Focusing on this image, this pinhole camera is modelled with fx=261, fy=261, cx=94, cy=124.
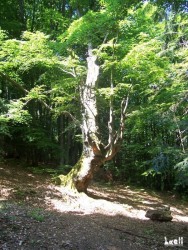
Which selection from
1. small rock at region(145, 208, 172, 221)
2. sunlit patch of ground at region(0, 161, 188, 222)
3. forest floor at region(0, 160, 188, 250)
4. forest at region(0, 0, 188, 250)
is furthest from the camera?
sunlit patch of ground at region(0, 161, 188, 222)

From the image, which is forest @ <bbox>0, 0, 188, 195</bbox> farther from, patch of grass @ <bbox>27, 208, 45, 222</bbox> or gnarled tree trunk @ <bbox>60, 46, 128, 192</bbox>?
patch of grass @ <bbox>27, 208, 45, 222</bbox>

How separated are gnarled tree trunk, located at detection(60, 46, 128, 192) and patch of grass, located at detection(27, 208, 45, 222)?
7.80ft

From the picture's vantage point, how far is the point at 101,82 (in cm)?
1104

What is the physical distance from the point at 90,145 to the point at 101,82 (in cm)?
346

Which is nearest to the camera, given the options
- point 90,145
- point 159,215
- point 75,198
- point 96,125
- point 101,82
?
point 159,215

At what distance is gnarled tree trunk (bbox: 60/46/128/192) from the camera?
341 inches

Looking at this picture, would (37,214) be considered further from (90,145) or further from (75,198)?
(90,145)

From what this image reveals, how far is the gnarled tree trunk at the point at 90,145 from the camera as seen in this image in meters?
8.66

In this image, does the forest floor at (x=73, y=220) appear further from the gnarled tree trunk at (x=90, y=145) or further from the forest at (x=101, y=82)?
the forest at (x=101, y=82)

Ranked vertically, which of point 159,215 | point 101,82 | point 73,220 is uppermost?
point 101,82

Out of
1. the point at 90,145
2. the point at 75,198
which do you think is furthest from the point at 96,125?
the point at 75,198

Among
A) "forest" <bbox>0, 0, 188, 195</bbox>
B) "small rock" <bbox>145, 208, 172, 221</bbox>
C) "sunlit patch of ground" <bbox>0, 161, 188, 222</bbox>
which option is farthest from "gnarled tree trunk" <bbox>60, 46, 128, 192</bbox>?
"small rock" <bbox>145, 208, 172, 221</bbox>

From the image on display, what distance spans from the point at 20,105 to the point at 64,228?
179 inches

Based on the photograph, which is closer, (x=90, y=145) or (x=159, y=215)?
(x=159, y=215)
